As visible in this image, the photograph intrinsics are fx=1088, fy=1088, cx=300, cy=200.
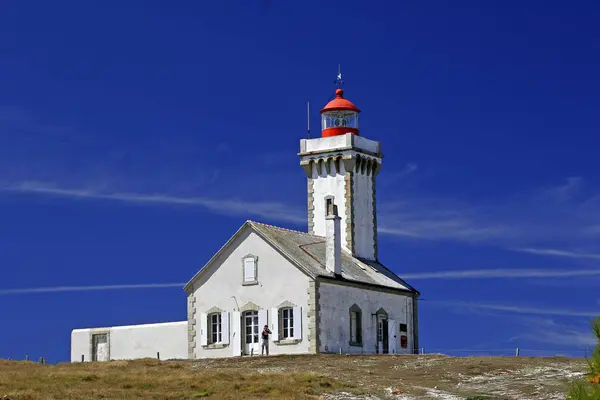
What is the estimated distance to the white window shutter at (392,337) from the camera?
4803 cm

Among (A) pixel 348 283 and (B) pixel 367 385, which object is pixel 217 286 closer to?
(A) pixel 348 283

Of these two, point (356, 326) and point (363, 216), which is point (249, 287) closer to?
point (356, 326)

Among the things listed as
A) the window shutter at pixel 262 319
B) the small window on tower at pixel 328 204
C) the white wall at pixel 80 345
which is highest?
the small window on tower at pixel 328 204

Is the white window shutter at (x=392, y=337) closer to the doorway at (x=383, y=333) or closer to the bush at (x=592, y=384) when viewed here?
the doorway at (x=383, y=333)

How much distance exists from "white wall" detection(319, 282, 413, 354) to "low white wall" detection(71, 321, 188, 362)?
6.83 metres

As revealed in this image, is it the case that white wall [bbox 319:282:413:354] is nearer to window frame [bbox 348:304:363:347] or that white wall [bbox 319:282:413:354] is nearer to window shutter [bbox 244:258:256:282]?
window frame [bbox 348:304:363:347]

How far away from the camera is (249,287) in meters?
45.3

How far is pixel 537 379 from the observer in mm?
→ 31781

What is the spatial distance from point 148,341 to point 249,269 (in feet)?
20.5

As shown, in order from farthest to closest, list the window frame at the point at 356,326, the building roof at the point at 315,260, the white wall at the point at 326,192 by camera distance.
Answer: the white wall at the point at 326,192, the window frame at the point at 356,326, the building roof at the point at 315,260

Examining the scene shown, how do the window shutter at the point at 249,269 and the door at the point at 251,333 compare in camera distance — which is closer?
the door at the point at 251,333

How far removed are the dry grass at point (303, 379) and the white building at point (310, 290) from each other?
5.66m

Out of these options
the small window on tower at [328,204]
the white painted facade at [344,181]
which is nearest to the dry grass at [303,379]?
the white painted facade at [344,181]

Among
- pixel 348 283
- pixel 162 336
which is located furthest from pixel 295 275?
pixel 162 336
